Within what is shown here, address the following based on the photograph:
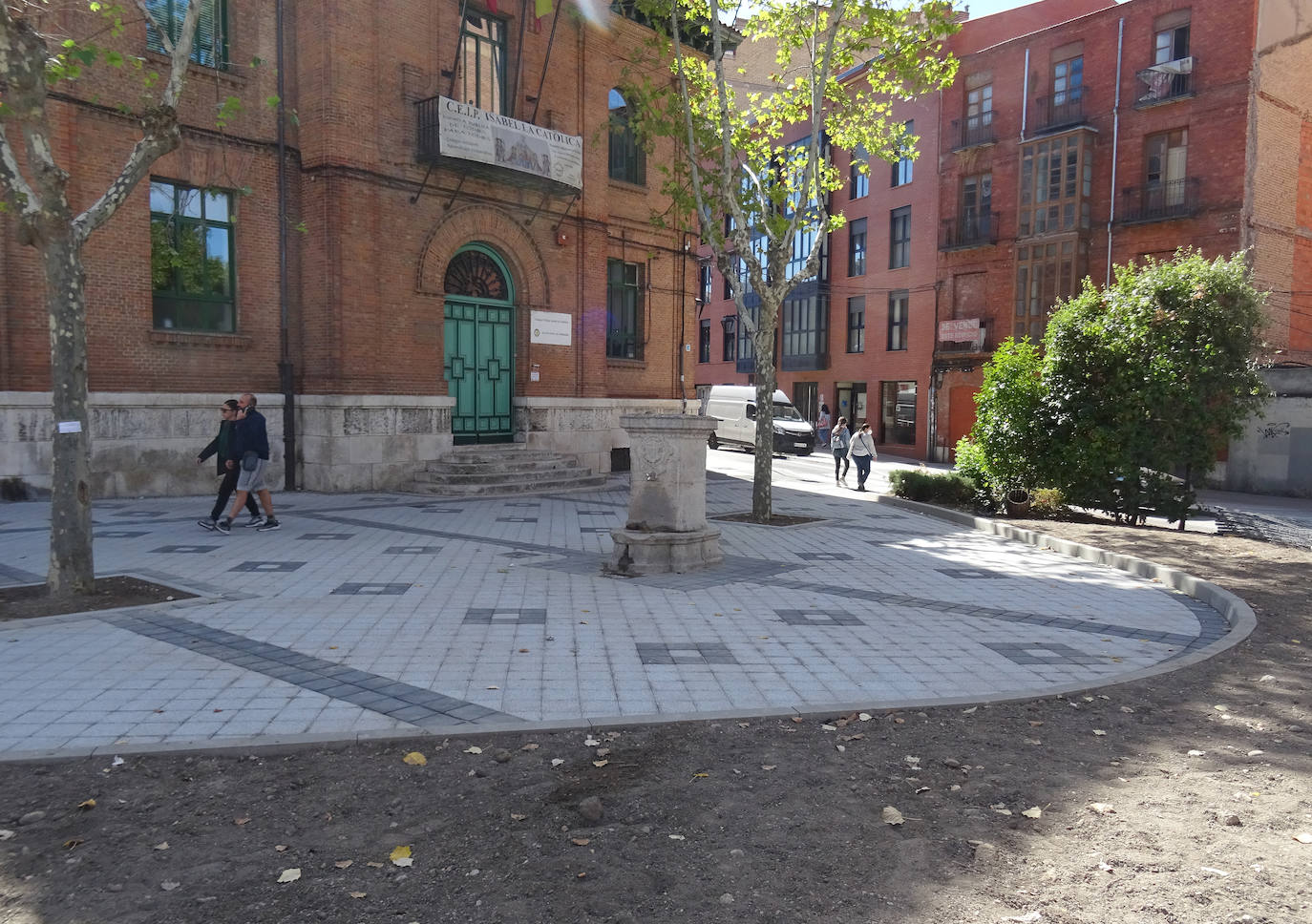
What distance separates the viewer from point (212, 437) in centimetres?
1490

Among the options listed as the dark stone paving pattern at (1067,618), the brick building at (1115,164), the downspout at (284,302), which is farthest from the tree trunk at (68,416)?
the brick building at (1115,164)

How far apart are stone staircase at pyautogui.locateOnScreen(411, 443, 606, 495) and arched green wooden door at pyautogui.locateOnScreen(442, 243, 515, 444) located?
0.61 m

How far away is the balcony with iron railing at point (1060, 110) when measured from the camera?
27734 millimetres

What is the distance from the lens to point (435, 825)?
11.7 feet

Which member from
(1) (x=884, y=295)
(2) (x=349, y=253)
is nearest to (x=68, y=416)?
(2) (x=349, y=253)

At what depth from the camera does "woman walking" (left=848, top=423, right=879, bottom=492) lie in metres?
20.5

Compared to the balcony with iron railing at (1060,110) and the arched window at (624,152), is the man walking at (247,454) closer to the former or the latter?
the arched window at (624,152)

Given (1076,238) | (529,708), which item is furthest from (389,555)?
(1076,238)

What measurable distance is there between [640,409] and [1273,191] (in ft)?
62.4

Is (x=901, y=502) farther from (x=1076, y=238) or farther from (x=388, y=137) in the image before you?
(x=1076, y=238)

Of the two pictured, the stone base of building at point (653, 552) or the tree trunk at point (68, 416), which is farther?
the stone base of building at point (653, 552)

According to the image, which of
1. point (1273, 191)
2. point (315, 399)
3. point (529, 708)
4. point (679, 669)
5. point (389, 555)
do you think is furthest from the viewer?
point (1273, 191)

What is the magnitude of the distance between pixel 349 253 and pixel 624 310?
759cm

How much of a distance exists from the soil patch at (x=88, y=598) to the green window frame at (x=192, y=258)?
817cm
